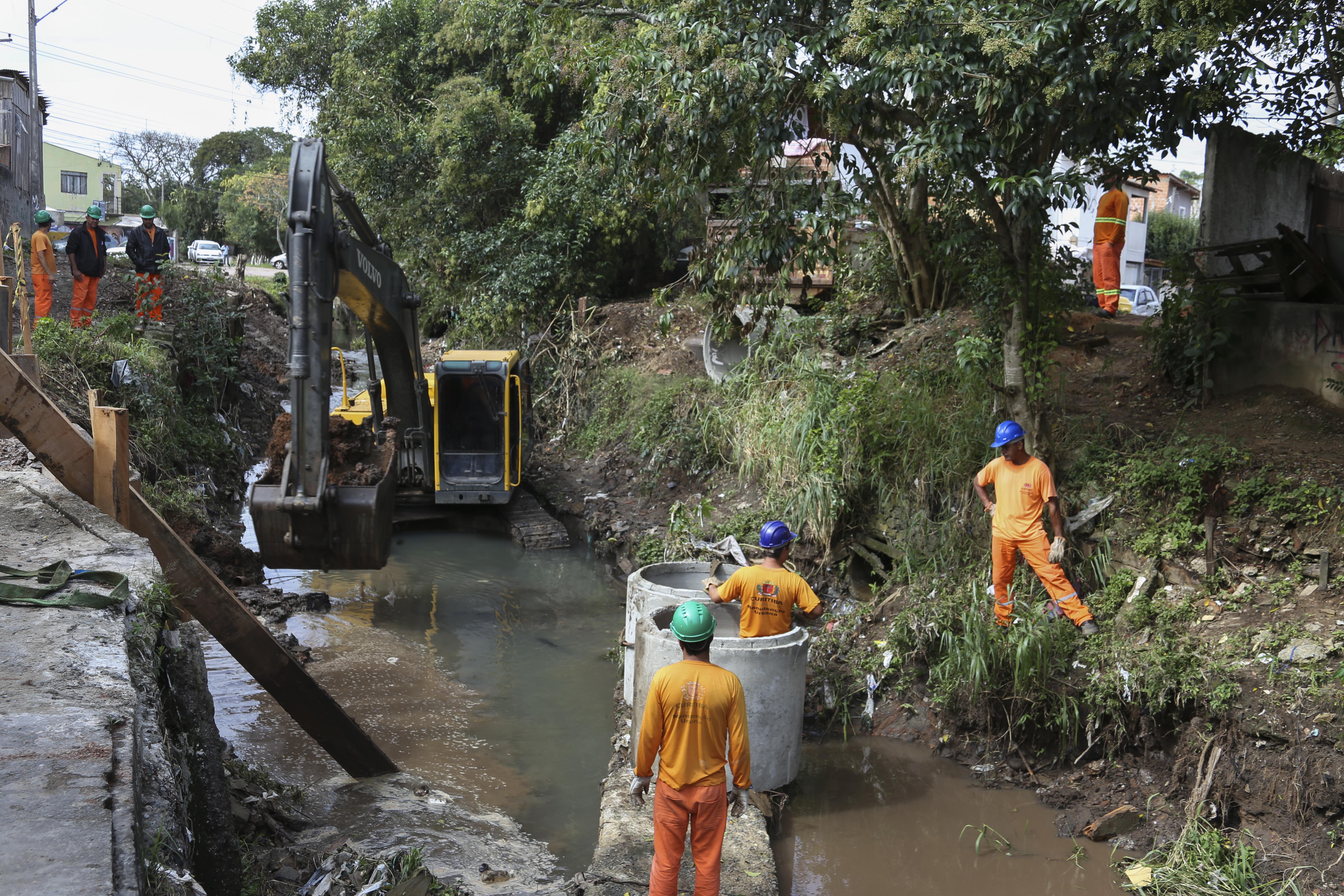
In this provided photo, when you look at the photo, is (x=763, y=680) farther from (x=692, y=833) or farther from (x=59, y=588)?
(x=59, y=588)

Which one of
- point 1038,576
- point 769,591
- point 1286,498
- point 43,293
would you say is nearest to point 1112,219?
point 1286,498

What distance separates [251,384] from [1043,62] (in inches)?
573

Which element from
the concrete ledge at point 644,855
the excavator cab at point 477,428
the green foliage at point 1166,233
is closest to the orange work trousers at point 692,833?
the concrete ledge at point 644,855

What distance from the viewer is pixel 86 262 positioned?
1199 centimetres

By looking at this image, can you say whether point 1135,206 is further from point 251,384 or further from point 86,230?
point 86,230

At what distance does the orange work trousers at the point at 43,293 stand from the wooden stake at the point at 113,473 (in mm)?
8149

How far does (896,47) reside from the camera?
652 centimetres

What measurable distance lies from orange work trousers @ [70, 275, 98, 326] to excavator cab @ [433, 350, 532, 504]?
4369 mm

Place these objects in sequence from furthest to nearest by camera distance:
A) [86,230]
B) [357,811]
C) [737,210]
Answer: [86,230], [737,210], [357,811]

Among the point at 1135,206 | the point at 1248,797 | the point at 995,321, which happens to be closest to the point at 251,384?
the point at 995,321

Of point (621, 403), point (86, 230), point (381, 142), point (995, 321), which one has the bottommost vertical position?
point (621, 403)

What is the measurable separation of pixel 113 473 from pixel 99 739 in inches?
101

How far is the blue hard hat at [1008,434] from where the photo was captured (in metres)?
6.96

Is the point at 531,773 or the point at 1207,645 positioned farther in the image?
the point at 531,773
